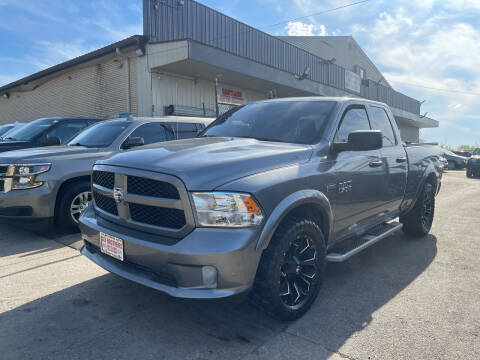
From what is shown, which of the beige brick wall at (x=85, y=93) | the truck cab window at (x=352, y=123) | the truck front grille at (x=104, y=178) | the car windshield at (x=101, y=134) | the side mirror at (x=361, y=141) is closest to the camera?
the truck front grille at (x=104, y=178)

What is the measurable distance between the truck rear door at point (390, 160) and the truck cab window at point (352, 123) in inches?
7.8

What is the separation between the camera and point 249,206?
2324 mm

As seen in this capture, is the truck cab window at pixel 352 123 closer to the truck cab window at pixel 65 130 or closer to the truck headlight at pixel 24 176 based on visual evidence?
the truck headlight at pixel 24 176

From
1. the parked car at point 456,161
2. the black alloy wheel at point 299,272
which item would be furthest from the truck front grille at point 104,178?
the parked car at point 456,161

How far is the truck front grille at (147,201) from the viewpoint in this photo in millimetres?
2328

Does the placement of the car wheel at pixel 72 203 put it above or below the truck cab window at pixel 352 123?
below

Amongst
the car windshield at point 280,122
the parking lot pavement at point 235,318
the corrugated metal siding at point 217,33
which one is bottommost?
the parking lot pavement at point 235,318

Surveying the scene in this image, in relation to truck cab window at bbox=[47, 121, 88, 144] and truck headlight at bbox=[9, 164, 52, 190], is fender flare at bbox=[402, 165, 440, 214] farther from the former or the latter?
truck cab window at bbox=[47, 121, 88, 144]

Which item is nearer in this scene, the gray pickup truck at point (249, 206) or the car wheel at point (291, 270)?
the gray pickup truck at point (249, 206)

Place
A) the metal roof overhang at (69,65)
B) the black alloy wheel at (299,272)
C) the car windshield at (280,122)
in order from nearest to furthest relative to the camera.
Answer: the black alloy wheel at (299,272), the car windshield at (280,122), the metal roof overhang at (69,65)

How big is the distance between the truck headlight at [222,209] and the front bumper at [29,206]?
127 inches

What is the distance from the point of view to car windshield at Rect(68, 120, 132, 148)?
18.0ft

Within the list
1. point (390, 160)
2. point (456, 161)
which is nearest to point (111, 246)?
point (390, 160)

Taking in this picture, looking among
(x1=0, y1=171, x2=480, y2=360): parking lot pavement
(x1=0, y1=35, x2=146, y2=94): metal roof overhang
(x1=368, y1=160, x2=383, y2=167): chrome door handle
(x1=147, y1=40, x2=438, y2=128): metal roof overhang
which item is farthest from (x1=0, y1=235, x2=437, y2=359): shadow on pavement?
(x1=0, y1=35, x2=146, y2=94): metal roof overhang
